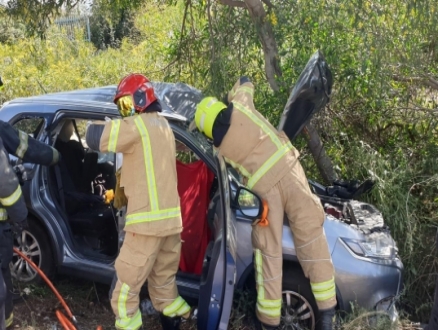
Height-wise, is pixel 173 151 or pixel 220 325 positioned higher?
pixel 173 151

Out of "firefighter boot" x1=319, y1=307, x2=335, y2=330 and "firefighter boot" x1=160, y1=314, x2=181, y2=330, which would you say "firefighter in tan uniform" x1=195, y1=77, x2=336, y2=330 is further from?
"firefighter boot" x1=160, y1=314, x2=181, y2=330

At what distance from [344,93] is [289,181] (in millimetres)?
2279

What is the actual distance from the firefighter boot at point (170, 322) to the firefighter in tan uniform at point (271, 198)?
0.64 meters

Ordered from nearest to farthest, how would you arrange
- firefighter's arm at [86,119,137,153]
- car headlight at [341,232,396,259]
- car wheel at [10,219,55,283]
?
firefighter's arm at [86,119,137,153] < car headlight at [341,232,396,259] < car wheel at [10,219,55,283]

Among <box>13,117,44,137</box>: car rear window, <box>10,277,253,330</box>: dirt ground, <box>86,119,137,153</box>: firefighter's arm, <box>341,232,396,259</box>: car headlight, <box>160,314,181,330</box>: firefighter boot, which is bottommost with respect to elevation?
<box>10,277,253,330</box>: dirt ground

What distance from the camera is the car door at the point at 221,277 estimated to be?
3623 mm

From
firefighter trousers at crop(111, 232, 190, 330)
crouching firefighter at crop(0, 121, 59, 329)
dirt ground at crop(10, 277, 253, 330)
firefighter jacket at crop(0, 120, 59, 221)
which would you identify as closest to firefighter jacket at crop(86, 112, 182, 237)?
firefighter trousers at crop(111, 232, 190, 330)

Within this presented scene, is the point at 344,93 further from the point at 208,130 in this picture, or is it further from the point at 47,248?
the point at 47,248

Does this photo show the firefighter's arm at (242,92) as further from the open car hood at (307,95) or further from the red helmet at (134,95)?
the red helmet at (134,95)

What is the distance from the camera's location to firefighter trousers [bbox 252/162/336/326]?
3809 millimetres

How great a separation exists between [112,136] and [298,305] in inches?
71.4

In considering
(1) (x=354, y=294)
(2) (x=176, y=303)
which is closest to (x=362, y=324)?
(1) (x=354, y=294)

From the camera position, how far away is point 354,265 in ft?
13.0

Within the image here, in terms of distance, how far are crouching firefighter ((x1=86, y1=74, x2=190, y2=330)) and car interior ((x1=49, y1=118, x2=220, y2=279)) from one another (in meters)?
0.46
